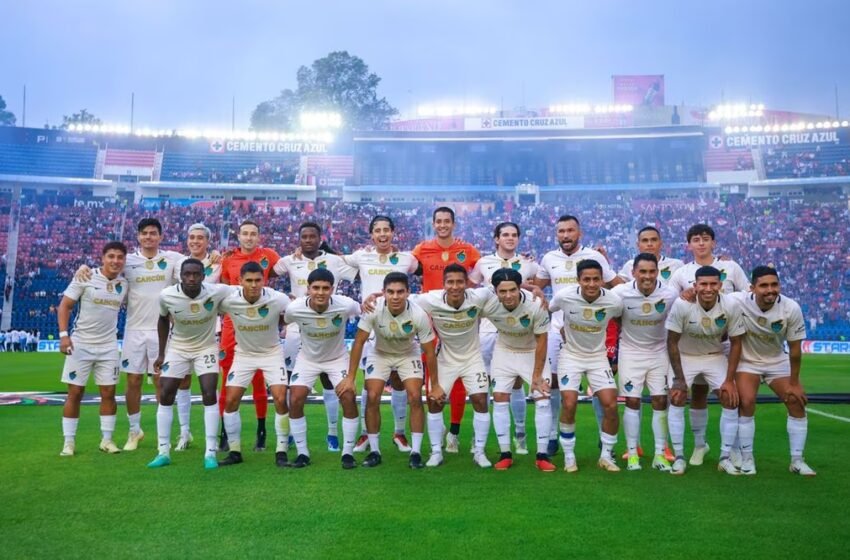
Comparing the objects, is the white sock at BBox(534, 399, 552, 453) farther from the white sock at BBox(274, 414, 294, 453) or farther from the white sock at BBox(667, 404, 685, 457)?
the white sock at BBox(274, 414, 294, 453)

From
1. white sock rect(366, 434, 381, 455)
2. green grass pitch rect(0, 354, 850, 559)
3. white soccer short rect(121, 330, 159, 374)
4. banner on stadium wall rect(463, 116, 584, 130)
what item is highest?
banner on stadium wall rect(463, 116, 584, 130)

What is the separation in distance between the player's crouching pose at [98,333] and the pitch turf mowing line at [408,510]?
0.73 metres

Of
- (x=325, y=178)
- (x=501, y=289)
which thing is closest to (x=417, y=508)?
(x=501, y=289)

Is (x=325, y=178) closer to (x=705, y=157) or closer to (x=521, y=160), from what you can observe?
(x=521, y=160)

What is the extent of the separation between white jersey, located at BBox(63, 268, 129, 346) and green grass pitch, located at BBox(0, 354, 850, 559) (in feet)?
4.64

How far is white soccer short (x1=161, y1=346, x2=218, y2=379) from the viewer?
802 centimetres

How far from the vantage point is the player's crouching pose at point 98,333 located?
8602mm

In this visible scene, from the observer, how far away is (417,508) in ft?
19.0

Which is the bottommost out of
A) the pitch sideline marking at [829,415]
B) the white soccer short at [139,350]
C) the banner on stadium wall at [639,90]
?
the pitch sideline marking at [829,415]

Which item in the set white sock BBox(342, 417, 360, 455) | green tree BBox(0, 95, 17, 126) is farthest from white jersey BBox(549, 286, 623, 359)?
green tree BBox(0, 95, 17, 126)

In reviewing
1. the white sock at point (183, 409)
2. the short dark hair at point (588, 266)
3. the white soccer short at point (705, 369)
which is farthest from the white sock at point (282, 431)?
the white soccer short at point (705, 369)

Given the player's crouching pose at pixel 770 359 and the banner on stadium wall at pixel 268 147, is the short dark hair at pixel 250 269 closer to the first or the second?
the player's crouching pose at pixel 770 359

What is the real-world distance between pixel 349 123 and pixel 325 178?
1842 cm

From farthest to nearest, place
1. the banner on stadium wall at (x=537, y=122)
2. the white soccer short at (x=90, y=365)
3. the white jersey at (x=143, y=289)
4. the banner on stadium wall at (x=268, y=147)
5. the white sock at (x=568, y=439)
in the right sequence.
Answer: the banner on stadium wall at (x=537, y=122) → the banner on stadium wall at (x=268, y=147) → the white jersey at (x=143, y=289) → the white soccer short at (x=90, y=365) → the white sock at (x=568, y=439)
